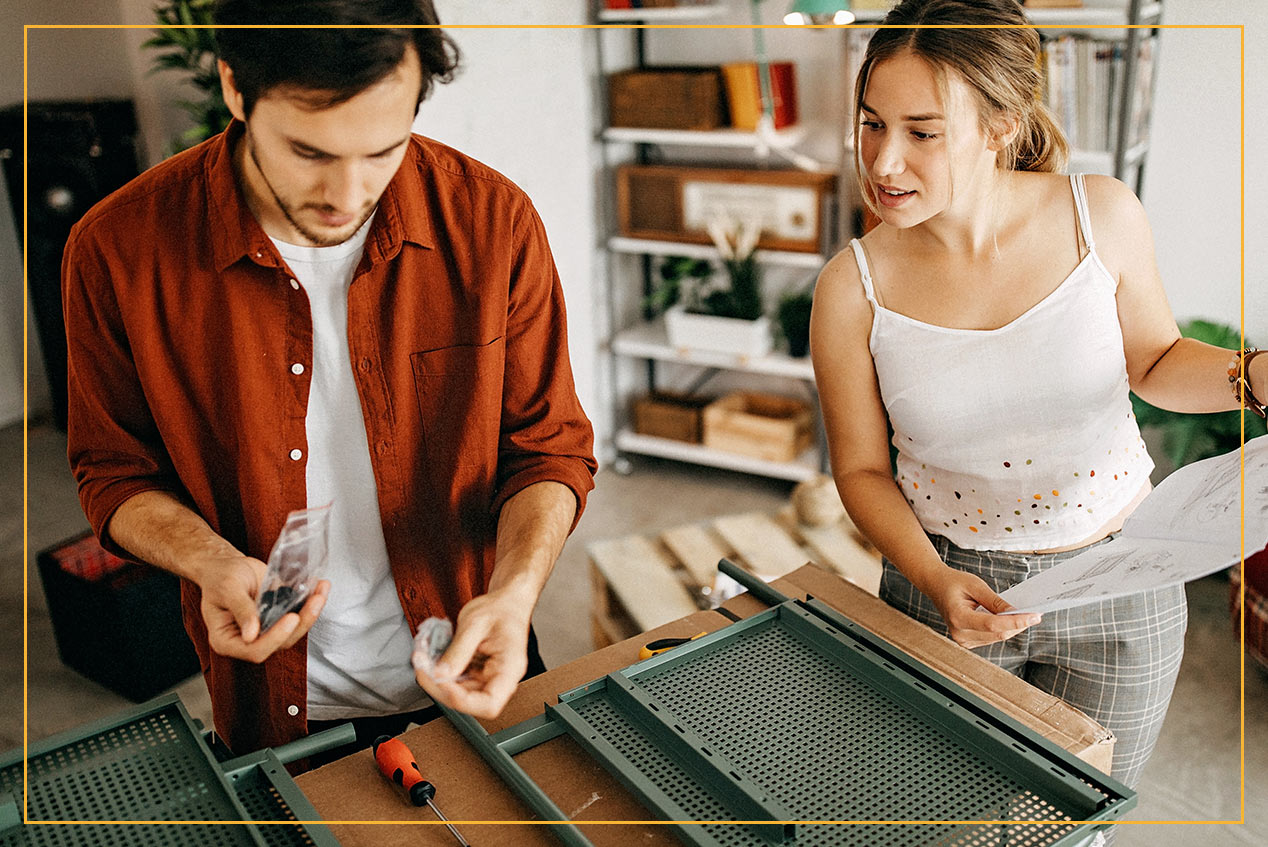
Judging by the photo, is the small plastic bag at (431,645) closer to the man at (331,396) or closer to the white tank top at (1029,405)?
the man at (331,396)

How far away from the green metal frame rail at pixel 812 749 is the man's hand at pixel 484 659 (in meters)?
0.12

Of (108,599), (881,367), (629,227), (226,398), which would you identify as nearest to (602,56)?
(629,227)

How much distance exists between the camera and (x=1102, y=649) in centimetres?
118

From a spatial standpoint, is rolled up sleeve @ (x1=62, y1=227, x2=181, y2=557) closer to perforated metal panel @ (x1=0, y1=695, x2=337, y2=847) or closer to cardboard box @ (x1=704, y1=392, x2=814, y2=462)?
perforated metal panel @ (x1=0, y1=695, x2=337, y2=847)

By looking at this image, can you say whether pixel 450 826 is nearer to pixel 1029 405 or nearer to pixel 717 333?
pixel 1029 405

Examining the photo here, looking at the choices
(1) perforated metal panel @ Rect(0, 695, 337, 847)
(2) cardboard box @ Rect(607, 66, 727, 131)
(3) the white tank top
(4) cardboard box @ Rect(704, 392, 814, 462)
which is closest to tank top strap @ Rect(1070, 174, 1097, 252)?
(3) the white tank top

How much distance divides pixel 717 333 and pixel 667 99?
2.49 feet

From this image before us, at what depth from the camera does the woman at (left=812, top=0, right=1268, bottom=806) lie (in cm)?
115

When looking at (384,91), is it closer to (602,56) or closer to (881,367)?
(881,367)

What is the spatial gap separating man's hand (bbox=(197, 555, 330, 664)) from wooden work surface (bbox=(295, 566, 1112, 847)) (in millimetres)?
157

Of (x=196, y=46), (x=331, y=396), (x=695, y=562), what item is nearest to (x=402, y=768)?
(x=331, y=396)

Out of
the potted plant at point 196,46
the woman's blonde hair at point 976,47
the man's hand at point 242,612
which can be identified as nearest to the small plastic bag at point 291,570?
the man's hand at point 242,612

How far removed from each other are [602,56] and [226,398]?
256 centimetres

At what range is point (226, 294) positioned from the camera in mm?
965
